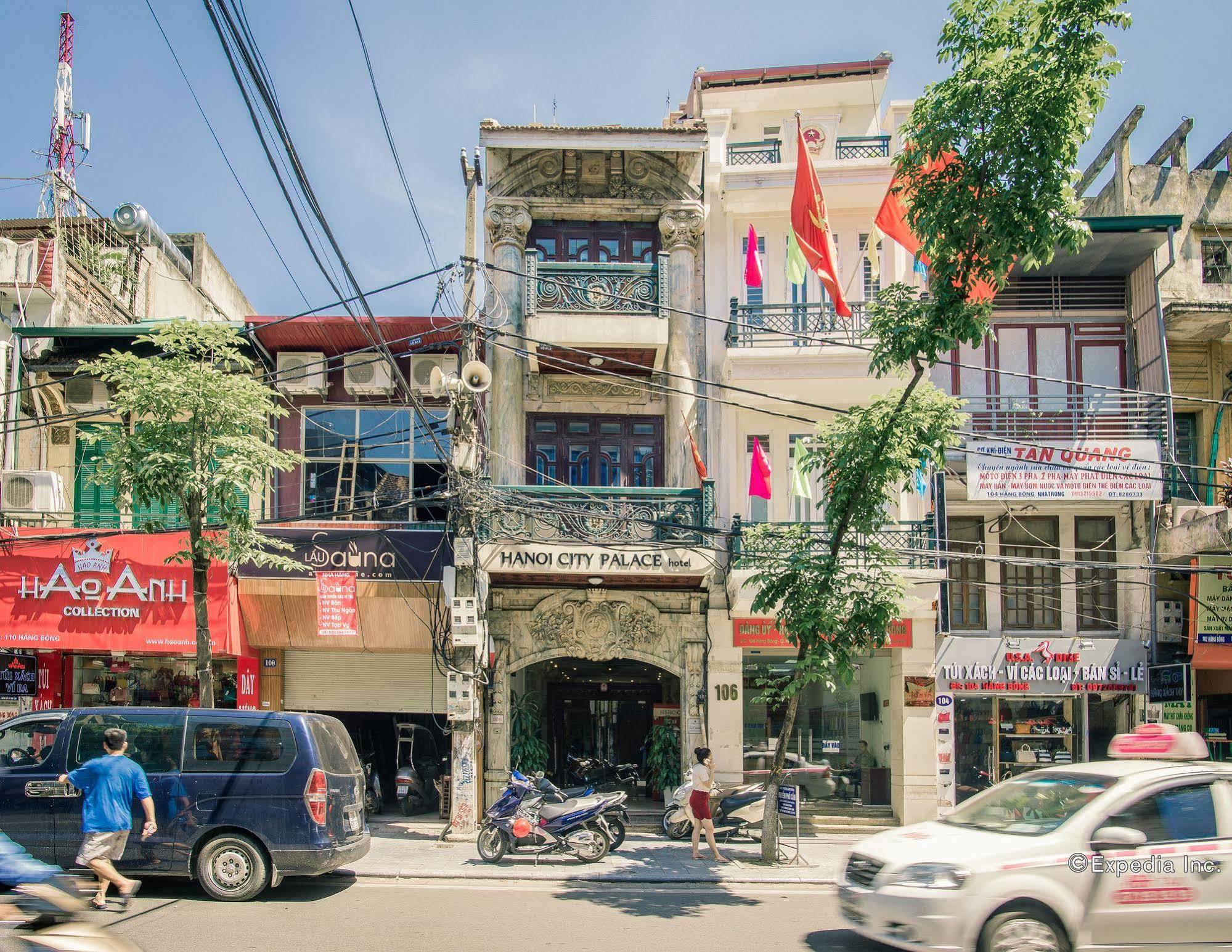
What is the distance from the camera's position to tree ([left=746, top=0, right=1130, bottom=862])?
10.9 m

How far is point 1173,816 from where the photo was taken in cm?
815

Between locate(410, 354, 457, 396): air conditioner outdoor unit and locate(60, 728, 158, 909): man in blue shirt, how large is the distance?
9.37 m

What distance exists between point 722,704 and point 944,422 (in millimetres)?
7250

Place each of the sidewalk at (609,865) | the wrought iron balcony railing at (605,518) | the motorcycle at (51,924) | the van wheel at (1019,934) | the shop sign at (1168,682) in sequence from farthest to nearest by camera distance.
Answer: the shop sign at (1168,682), the wrought iron balcony railing at (605,518), the sidewalk at (609,865), the van wheel at (1019,934), the motorcycle at (51,924)

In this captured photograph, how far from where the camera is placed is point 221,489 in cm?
1360

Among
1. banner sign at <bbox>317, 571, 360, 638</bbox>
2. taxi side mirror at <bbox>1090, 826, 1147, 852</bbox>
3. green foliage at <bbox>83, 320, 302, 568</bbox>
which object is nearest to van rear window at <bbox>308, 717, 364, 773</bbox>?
green foliage at <bbox>83, 320, 302, 568</bbox>

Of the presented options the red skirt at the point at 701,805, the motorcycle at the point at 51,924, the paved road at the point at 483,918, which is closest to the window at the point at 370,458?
the red skirt at the point at 701,805

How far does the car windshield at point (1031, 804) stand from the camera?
8312 mm

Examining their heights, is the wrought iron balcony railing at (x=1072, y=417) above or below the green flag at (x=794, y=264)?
below

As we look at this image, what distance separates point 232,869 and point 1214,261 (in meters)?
20.3

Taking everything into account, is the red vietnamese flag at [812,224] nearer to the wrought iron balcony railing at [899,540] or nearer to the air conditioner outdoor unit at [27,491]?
the wrought iron balcony railing at [899,540]

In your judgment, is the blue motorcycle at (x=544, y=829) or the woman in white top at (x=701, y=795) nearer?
the blue motorcycle at (x=544, y=829)

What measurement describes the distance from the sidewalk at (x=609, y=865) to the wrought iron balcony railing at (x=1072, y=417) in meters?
8.19

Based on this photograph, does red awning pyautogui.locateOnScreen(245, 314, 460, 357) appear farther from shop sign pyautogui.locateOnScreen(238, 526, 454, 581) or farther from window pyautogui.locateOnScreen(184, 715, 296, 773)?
window pyautogui.locateOnScreen(184, 715, 296, 773)
